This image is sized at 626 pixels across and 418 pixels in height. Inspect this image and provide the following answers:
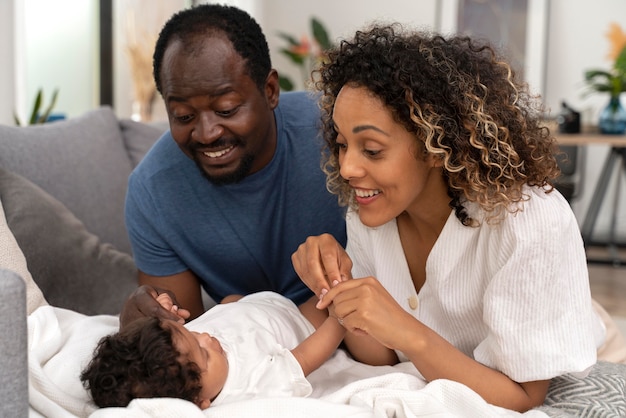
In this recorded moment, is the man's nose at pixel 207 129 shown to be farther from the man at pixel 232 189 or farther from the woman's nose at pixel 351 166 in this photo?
the woman's nose at pixel 351 166

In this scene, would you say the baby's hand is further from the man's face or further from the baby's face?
the man's face

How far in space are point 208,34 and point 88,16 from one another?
382cm

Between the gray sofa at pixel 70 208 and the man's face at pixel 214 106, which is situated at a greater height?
the man's face at pixel 214 106

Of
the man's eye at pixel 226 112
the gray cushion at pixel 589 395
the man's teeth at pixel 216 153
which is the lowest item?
the gray cushion at pixel 589 395

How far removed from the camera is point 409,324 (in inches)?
62.6

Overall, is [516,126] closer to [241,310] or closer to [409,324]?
[409,324]

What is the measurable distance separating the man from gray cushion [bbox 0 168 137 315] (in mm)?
187

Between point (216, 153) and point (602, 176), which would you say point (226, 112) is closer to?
point (216, 153)

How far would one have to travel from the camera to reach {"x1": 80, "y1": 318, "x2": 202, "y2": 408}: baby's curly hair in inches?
57.6

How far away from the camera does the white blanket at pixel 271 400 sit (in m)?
1.44

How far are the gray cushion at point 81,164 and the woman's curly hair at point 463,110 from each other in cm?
132

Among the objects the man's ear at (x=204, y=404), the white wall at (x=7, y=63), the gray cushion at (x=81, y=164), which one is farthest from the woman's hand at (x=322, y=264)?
the white wall at (x=7, y=63)

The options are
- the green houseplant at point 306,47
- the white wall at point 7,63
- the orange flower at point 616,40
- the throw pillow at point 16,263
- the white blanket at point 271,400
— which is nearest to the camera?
the white blanket at point 271,400

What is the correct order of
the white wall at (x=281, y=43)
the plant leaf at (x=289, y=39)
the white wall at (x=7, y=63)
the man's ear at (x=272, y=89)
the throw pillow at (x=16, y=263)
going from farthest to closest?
the plant leaf at (x=289, y=39) < the white wall at (x=281, y=43) < the white wall at (x=7, y=63) < the man's ear at (x=272, y=89) < the throw pillow at (x=16, y=263)
